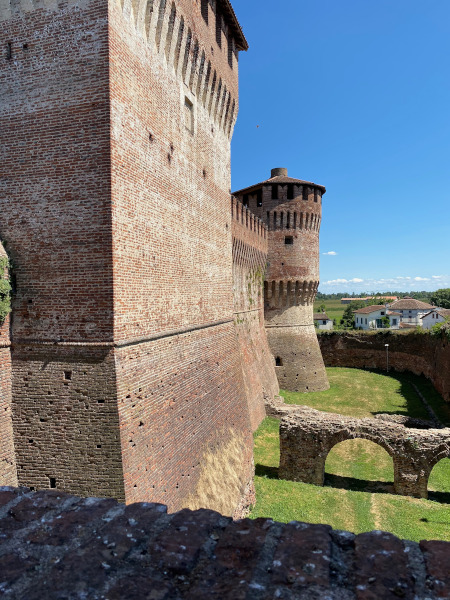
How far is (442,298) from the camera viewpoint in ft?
301

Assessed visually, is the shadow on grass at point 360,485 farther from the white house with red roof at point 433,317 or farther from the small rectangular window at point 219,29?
the white house with red roof at point 433,317

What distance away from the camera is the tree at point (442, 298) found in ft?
289

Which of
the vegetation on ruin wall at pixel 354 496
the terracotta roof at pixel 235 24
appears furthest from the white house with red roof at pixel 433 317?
the terracotta roof at pixel 235 24

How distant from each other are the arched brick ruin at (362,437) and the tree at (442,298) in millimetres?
86195

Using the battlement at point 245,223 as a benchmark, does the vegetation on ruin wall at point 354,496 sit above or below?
below

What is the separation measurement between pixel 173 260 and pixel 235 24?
9.05m

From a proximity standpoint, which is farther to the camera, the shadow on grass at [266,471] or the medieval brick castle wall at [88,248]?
the shadow on grass at [266,471]

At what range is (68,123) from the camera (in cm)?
728

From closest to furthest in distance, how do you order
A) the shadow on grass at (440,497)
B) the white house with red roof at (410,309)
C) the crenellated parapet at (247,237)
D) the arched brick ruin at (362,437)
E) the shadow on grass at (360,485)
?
the shadow on grass at (440,497) < the arched brick ruin at (362,437) < the shadow on grass at (360,485) < the crenellated parapet at (247,237) < the white house with red roof at (410,309)

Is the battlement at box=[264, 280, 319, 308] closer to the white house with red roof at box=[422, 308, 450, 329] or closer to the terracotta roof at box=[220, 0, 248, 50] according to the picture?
the terracotta roof at box=[220, 0, 248, 50]

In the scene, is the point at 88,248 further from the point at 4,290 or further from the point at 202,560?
the point at 202,560

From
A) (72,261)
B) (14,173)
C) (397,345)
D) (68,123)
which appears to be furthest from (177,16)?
(397,345)

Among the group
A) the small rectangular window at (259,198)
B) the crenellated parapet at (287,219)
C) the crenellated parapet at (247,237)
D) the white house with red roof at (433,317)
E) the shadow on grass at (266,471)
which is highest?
the small rectangular window at (259,198)

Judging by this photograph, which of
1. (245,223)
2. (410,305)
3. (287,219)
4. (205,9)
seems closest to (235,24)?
(205,9)
